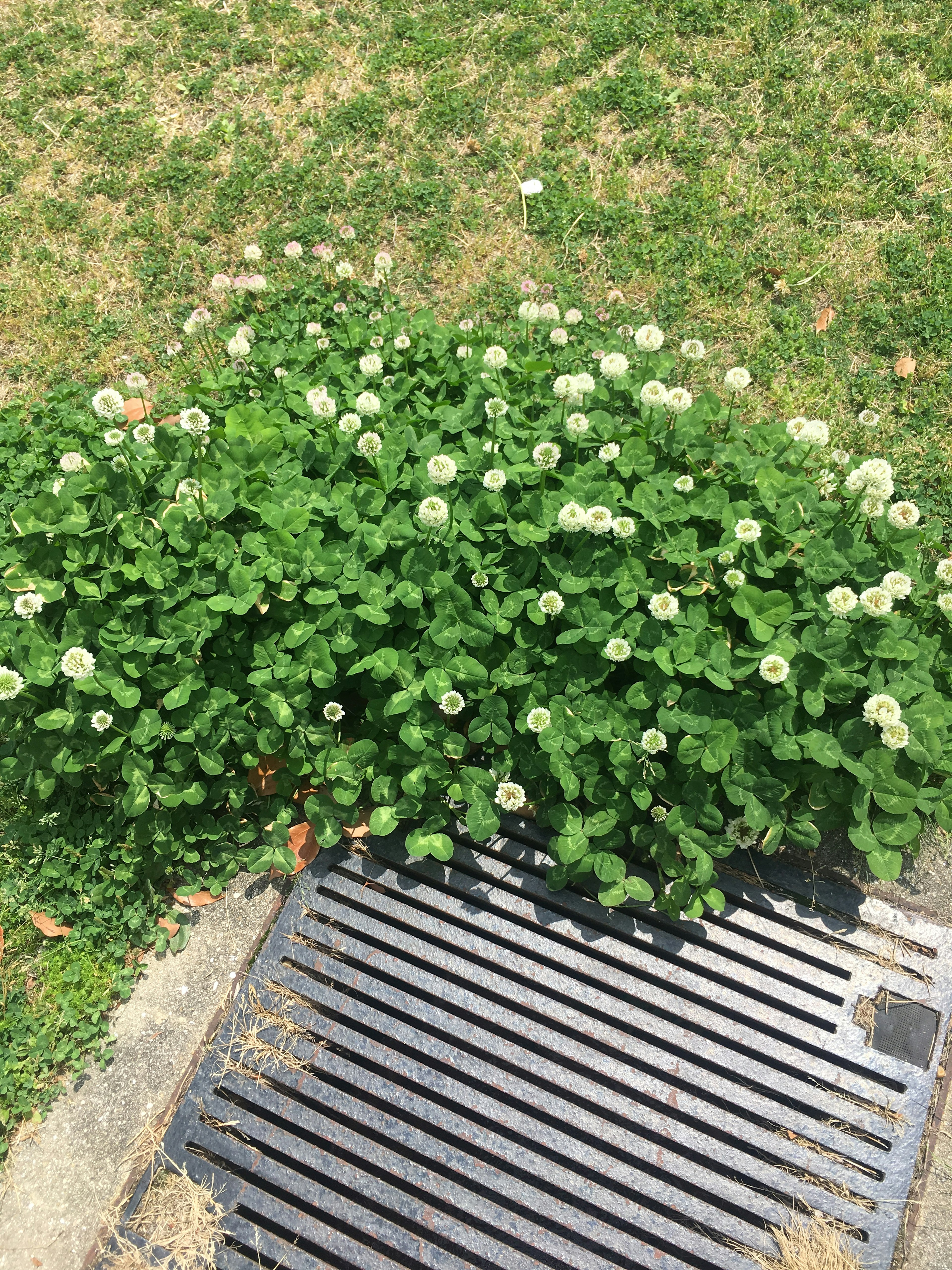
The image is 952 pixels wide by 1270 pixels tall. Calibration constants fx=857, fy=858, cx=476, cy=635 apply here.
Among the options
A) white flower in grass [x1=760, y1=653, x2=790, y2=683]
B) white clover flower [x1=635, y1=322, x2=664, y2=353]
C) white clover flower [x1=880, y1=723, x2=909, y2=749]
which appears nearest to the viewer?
white clover flower [x1=880, y1=723, x2=909, y2=749]

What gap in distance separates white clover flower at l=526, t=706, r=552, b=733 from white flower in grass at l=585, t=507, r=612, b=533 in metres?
0.60

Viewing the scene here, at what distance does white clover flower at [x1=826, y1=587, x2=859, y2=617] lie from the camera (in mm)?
2594

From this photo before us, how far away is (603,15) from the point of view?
4.87 m

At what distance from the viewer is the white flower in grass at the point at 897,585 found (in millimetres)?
2635

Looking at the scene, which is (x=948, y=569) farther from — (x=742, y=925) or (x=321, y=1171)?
(x=321, y=1171)

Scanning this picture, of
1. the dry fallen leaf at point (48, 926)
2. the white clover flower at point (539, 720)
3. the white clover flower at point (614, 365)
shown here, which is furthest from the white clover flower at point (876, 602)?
the dry fallen leaf at point (48, 926)

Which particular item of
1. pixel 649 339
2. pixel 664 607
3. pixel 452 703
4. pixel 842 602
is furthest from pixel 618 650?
pixel 649 339

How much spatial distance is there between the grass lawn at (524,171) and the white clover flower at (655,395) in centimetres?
112

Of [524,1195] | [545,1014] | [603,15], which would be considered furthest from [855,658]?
[603,15]

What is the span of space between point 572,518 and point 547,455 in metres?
0.30

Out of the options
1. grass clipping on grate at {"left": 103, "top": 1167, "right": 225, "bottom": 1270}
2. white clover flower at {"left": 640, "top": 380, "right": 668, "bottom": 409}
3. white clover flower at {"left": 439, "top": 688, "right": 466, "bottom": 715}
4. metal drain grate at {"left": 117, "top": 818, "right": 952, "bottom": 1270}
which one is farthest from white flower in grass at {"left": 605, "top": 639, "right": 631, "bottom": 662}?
grass clipping on grate at {"left": 103, "top": 1167, "right": 225, "bottom": 1270}

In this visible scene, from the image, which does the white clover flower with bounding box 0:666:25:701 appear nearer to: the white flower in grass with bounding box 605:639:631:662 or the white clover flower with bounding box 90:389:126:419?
the white clover flower with bounding box 90:389:126:419

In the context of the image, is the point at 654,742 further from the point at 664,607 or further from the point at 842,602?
the point at 842,602

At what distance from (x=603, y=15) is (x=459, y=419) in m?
3.29
